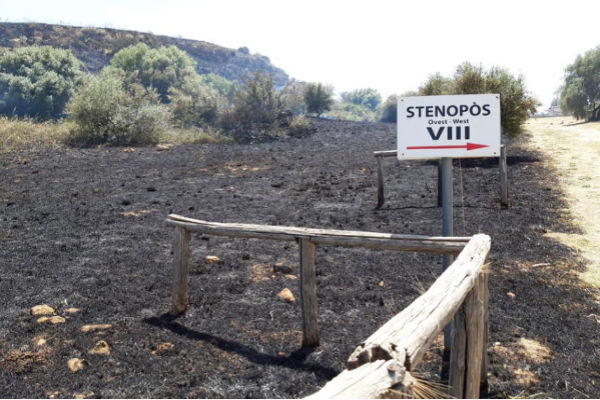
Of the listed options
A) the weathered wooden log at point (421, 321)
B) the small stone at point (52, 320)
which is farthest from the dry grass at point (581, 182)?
the small stone at point (52, 320)

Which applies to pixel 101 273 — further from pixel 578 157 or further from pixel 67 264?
pixel 578 157

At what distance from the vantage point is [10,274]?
6020mm

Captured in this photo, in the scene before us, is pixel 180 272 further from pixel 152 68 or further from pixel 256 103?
pixel 152 68

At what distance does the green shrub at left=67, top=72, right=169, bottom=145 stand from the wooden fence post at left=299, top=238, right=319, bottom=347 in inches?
637

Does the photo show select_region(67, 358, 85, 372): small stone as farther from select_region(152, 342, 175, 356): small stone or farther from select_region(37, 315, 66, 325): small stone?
select_region(37, 315, 66, 325): small stone

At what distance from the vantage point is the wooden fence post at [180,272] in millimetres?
4957

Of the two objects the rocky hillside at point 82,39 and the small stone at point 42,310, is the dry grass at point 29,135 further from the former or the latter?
the rocky hillside at point 82,39

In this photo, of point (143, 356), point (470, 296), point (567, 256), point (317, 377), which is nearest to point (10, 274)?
point (143, 356)

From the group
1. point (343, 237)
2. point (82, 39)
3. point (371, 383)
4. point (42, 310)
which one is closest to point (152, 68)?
point (82, 39)

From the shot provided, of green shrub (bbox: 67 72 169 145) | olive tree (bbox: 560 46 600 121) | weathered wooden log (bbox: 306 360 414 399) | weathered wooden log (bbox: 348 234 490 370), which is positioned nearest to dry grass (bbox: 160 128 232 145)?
green shrub (bbox: 67 72 169 145)

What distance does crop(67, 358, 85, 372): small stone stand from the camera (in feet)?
12.8

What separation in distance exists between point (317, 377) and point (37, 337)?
2397mm

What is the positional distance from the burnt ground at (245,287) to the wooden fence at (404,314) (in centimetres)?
46

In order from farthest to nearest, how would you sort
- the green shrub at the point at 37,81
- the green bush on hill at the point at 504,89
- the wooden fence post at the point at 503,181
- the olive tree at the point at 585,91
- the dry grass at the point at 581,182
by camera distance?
the olive tree at the point at 585,91 → the green shrub at the point at 37,81 → the green bush on hill at the point at 504,89 → the wooden fence post at the point at 503,181 → the dry grass at the point at 581,182
